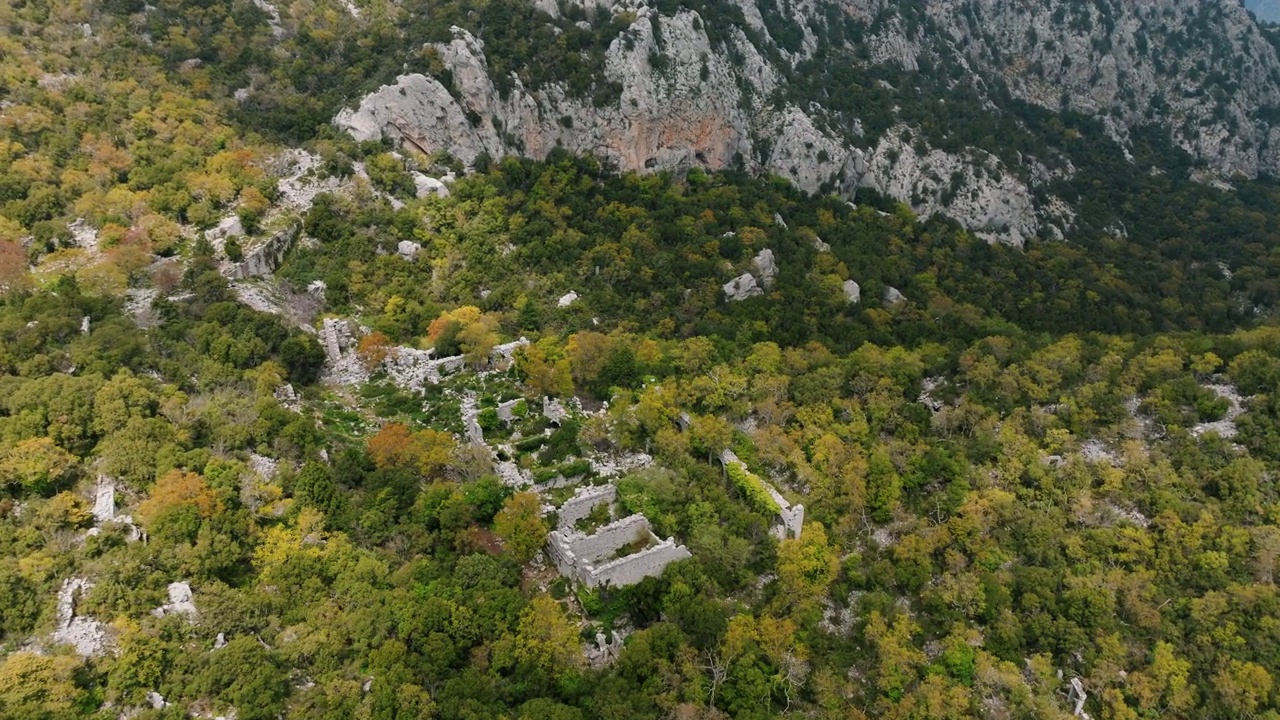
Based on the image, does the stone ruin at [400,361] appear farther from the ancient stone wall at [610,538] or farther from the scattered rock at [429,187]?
the scattered rock at [429,187]

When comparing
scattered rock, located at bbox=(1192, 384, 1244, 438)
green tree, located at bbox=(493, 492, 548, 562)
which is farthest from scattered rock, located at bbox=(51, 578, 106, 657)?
scattered rock, located at bbox=(1192, 384, 1244, 438)

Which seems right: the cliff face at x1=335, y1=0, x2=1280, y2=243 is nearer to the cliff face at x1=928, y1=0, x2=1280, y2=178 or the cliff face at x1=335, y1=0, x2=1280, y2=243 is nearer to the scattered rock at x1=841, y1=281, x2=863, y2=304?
the cliff face at x1=928, y1=0, x2=1280, y2=178

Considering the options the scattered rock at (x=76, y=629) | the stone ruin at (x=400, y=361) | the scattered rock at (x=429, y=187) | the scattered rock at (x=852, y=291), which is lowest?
the stone ruin at (x=400, y=361)

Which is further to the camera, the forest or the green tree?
the green tree

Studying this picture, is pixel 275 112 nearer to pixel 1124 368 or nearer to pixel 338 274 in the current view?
pixel 338 274

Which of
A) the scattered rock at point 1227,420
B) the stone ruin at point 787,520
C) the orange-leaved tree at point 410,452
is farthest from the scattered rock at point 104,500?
the scattered rock at point 1227,420

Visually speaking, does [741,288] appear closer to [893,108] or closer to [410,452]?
[410,452]
